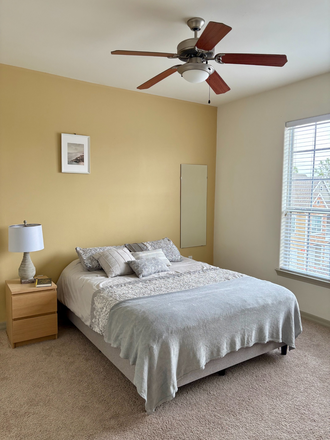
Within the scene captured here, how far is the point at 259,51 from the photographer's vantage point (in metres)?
2.99

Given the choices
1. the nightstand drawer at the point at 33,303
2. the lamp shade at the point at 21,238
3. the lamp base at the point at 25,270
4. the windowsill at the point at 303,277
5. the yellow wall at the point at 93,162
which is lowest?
the nightstand drawer at the point at 33,303

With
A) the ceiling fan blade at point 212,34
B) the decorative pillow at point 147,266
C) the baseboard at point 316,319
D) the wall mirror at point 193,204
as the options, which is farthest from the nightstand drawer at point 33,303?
the baseboard at point 316,319

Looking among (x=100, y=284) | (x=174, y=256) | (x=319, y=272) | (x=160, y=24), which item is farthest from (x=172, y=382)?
(x=160, y=24)

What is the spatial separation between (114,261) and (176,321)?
1.35 meters

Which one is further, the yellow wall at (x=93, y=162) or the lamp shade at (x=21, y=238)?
the yellow wall at (x=93, y=162)

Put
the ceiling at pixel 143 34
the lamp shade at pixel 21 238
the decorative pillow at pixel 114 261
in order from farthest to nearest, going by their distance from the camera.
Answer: the decorative pillow at pixel 114 261, the lamp shade at pixel 21 238, the ceiling at pixel 143 34

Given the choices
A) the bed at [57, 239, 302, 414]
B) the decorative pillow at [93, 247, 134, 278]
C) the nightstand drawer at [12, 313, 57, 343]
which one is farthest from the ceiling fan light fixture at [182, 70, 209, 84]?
the nightstand drawer at [12, 313, 57, 343]

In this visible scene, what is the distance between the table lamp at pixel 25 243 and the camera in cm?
317

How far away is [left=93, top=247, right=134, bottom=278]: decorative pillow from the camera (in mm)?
3381

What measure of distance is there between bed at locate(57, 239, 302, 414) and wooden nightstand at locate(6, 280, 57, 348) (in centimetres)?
23

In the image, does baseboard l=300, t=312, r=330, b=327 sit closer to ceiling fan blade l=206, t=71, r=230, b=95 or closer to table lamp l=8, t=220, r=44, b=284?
ceiling fan blade l=206, t=71, r=230, b=95

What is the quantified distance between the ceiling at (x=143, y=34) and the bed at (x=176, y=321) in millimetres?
2086

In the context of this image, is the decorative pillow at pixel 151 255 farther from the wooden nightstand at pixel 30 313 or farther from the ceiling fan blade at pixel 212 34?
the ceiling fan blade at pixel 212 34

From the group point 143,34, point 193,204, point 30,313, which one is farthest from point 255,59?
point 30,313
